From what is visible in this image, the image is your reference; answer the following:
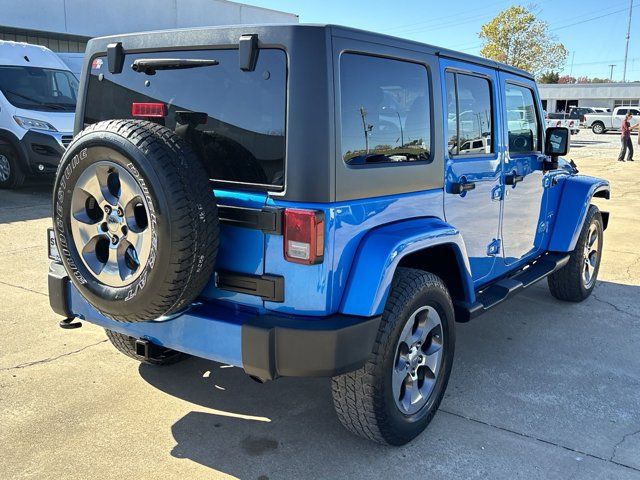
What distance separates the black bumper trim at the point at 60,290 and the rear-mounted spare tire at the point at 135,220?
0.42 metres

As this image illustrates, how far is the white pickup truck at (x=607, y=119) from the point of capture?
38.1 m

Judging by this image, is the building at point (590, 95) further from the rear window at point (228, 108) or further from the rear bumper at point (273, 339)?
Answer: the rear bumper at point (273, 339)

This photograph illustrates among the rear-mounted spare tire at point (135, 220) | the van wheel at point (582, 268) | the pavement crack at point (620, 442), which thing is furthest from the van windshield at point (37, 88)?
the pavement crack at point (620, 442)

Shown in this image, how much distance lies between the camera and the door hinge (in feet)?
12.8

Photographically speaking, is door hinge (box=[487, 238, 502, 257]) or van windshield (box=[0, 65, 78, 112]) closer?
door hinge (box=[487, 238, 502, 257])

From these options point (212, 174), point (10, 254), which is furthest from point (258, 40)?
point (10, 254)

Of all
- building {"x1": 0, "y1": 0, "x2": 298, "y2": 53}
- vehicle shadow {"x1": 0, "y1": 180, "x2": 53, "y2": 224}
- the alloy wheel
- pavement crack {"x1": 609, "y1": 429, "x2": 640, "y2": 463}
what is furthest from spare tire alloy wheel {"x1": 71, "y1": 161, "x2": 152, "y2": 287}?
building {"x1": 0, "y1": 0, "x2": 298, "y2": 53}

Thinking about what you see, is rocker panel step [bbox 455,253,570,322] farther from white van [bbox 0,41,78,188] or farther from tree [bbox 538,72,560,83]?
tree [bbox 538,72,560,83]

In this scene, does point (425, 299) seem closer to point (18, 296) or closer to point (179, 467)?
point (179, 467)

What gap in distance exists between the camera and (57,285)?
3.15 meters

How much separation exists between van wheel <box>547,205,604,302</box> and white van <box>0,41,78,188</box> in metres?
8.24

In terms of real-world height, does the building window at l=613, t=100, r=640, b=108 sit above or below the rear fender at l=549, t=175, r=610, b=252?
above

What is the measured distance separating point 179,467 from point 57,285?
1.16m

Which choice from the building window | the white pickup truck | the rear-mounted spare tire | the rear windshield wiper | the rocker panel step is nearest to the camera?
the rear-mounted spare tire
